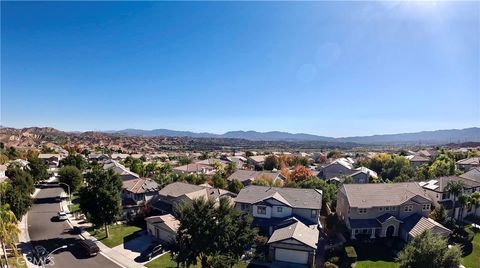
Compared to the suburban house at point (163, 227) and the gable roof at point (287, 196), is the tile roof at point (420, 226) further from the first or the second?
the suburban house at point (163, 227)

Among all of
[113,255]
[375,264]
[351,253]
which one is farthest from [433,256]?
[113,255]

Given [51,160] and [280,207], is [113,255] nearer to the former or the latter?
[280,207]

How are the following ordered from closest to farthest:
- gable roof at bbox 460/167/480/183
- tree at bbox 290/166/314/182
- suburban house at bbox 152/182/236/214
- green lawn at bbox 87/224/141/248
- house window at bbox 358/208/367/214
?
green lawn at bbox 87/224/141/248 < house window at bbox 358/208/367/214 < suburban house at bbox 152/182/236/214 < gable roof at bbox 460/167/480/183 < tree at bbox 290/166/314/182

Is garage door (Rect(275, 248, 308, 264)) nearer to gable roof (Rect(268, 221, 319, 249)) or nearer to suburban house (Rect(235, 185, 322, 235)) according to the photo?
gable roof (Rect(268, 221, 319, 249))

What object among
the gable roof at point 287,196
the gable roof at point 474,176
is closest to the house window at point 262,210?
the gable roof at point 287,196

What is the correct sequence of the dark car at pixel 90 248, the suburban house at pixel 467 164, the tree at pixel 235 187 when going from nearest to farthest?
the dark car at pixel 90 248
the tree at pixel 235 187
the suburban house at pixel 467 164

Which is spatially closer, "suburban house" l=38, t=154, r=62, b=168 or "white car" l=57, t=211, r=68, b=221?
"white car" l=57, t=211, r=68, b=221

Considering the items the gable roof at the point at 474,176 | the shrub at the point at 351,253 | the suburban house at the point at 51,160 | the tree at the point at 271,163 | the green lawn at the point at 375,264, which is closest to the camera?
the green lawn at the point at 375,264

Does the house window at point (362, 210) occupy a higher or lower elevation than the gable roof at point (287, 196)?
lower

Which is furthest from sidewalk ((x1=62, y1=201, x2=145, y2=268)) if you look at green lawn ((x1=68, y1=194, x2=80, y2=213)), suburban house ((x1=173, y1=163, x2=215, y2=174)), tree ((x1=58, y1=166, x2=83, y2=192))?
suburban house ((x1=173, y1=163, x2=215, y2=174))
